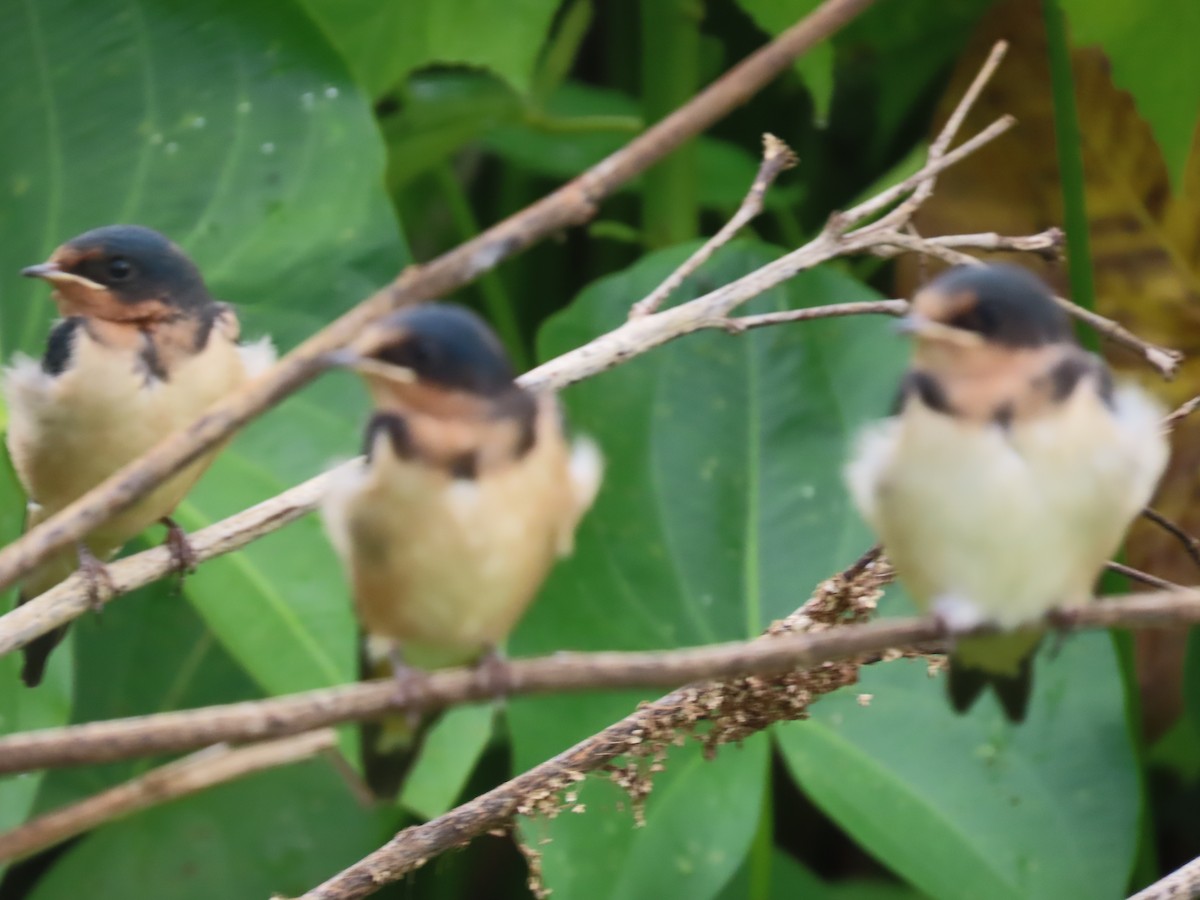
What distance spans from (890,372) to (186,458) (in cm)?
112

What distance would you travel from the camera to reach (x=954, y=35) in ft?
6.98

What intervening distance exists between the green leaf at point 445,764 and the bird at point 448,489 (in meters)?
0.61

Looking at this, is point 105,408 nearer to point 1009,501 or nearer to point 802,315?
point 802,315

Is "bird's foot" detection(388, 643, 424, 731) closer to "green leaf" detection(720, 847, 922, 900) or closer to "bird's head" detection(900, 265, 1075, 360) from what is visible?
"bird's head" detection(900, 265, 1075, 360)

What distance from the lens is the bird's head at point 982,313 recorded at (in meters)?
0.82

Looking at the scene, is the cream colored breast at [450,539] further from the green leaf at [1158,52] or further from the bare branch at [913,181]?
the green leaf at [1158,52]

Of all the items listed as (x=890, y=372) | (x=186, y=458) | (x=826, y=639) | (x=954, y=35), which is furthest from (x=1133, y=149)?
(x=186, y=458)

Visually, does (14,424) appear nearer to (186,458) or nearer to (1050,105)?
(186,458)

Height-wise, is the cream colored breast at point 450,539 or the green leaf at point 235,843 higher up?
the cream colored breast at point 450,539

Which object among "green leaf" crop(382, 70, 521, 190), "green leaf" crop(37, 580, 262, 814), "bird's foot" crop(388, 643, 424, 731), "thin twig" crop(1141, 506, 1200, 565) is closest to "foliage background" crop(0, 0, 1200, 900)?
"green leaf" crop(37, 580, 262, 814)

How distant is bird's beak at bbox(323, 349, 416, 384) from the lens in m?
0.64

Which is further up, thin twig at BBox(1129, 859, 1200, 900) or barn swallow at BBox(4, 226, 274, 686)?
barn swallow at BBox(4, 226, 274, 686)

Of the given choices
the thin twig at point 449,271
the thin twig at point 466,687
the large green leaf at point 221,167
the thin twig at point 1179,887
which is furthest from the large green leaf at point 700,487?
the thin twig at point 449,271

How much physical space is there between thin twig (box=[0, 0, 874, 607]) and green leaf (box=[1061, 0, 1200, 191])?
933 mm
